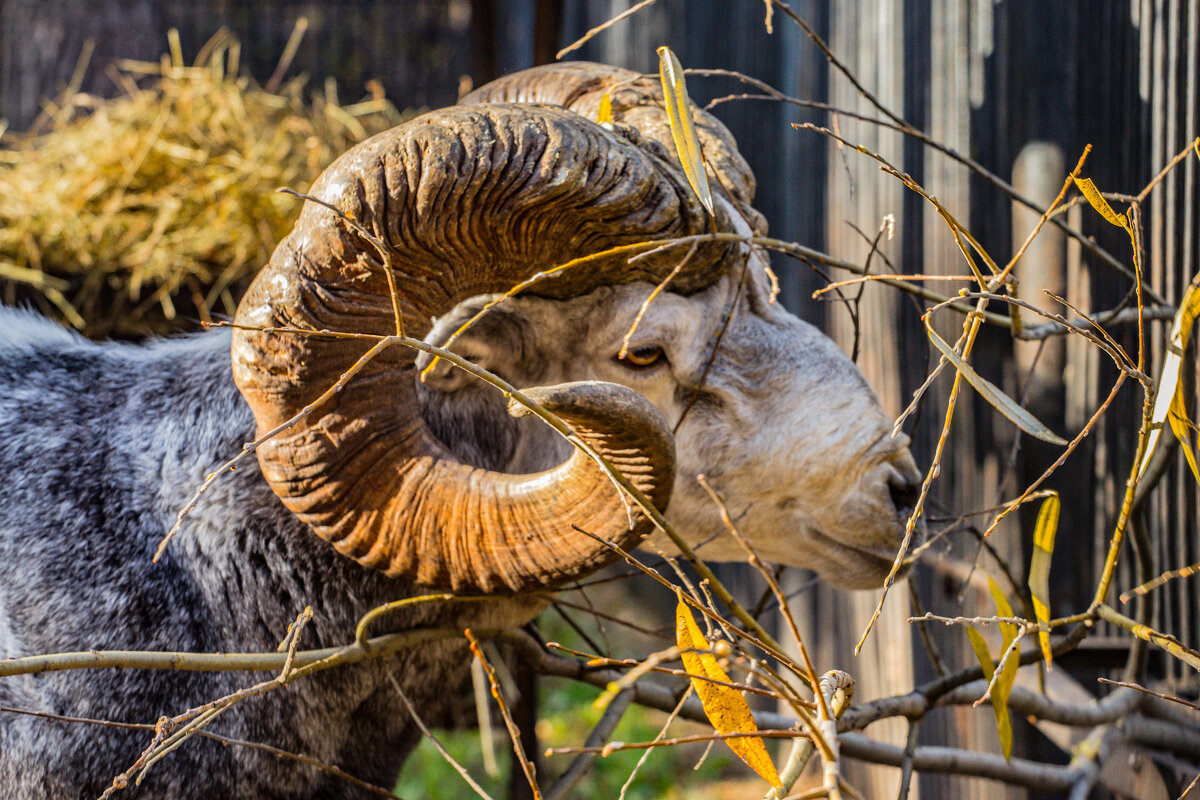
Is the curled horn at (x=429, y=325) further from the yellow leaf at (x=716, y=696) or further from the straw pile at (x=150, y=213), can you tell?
the straw pile at (x=150, y=213)

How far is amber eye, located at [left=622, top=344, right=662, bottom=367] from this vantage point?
101 inches

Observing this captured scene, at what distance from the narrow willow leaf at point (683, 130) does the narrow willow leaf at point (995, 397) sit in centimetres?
49

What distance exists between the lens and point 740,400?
2.63 meters

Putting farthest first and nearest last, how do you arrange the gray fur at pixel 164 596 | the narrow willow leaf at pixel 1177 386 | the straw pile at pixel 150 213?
the straw pile at pixel 150 213 < the gray fur at pixel 164 596 < the narrow willow leaf at pixel 1177 386

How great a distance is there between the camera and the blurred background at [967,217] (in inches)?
113

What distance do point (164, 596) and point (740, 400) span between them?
152cm

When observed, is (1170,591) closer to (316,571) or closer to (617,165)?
(617,165)

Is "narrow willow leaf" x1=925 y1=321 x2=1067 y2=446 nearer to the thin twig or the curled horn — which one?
the curled horn

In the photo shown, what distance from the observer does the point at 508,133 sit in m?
2.16

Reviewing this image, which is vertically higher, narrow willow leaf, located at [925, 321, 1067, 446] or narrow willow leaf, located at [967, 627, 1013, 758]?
narrow willow leaf, located at [925, 321, 1067, 446]

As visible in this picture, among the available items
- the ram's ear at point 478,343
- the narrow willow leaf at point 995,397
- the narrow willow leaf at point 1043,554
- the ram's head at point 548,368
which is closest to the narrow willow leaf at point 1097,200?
the narrow willow leaf at point 995,397

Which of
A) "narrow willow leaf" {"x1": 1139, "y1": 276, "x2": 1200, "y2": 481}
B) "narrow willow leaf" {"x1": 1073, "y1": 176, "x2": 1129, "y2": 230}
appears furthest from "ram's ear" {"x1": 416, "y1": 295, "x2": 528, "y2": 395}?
"narrow willow leaf" {"x1": 1139, "y1": 276, "x2": 1200, "y2": 481}

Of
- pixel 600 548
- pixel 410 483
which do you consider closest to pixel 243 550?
pixel 410 483

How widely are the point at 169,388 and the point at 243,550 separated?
55cm
